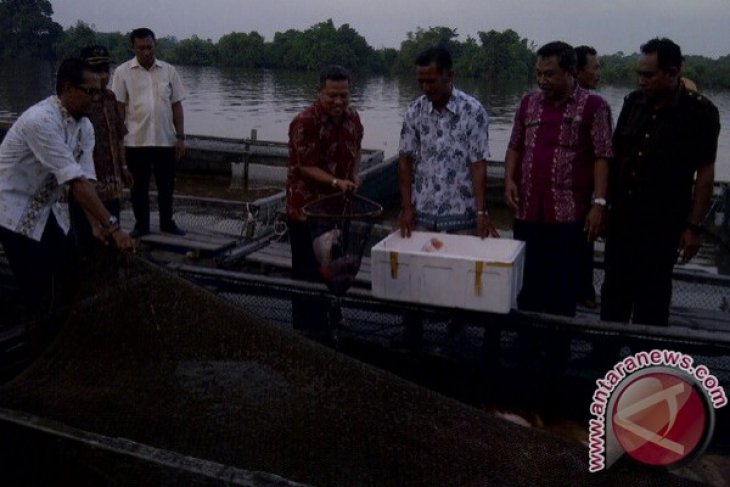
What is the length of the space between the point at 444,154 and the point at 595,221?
942mm

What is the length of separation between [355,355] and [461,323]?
0.66 metres

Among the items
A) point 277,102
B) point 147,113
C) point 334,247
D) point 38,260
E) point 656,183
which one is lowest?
point 38,260

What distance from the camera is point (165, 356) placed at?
3.03m

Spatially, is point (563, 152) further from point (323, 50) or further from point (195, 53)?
point (195, 53)

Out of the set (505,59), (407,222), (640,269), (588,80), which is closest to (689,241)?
(640,269)

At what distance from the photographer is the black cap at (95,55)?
16.5 ft

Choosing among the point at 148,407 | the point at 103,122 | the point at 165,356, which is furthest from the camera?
the point at 103,122

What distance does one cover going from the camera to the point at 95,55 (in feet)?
16.6

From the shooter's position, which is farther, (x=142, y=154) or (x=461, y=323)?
(x=142, y=154)

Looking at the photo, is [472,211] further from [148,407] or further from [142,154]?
[142,154]

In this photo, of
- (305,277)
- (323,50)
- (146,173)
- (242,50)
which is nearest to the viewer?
(305,277)

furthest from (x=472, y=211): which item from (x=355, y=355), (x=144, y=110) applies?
(x=144, y=110)

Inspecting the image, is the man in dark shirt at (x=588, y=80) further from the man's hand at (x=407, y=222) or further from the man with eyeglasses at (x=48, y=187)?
the man with eyeglasses at (x=48, y=187)

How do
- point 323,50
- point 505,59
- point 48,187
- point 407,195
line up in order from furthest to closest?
point 323,50 < point 505,59 < point 407,195 < point 48,187
